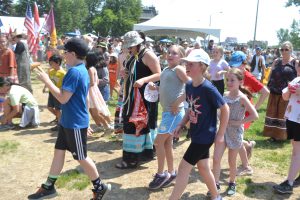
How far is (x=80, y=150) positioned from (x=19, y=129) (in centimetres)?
402

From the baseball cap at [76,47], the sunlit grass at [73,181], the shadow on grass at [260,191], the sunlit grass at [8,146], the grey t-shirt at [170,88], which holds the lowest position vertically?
the shadow on grass at [260,191]

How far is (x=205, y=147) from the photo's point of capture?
3.60m

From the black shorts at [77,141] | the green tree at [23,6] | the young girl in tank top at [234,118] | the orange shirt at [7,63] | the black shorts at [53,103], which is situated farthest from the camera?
the green tree at [23,6]

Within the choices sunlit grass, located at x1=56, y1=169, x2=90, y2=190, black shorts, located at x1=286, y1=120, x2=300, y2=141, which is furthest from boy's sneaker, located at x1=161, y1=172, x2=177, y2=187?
black shorts, located at x1=286, y1=120, x2=300, y2=141

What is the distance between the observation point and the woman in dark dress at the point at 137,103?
4.69 m

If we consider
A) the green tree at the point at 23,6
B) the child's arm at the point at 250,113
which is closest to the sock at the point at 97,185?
the child's arm at the point at 250,113

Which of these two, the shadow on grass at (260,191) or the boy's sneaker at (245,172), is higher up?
the boy's sneaker at (245,172)

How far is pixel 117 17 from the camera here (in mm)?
85812

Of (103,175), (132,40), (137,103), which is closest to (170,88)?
(137,103)

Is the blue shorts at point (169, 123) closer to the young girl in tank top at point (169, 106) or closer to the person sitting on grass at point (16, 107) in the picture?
the young girl in tank top at point (169, 106)

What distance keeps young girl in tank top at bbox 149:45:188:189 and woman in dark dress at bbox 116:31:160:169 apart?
0.26 metres

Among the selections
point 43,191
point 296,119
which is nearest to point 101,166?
point 43,191

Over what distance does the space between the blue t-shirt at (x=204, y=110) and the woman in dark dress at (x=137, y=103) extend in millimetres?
1092

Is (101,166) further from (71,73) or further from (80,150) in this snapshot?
(71,73)
